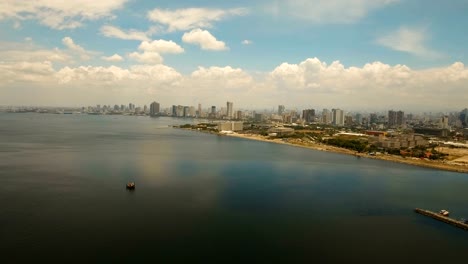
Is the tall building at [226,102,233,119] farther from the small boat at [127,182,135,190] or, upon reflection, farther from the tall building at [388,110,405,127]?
the small boat at [127,182,135,190]

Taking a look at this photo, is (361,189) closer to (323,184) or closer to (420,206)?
(323,184)

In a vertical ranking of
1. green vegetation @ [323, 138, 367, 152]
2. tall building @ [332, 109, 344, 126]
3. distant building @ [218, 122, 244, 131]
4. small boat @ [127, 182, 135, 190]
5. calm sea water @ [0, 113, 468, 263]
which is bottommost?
calm sea water @ [0, 113, 468, 263]

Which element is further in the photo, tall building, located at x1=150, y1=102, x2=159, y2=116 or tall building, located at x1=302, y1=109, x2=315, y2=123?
tall building, located at x1=150, y1=102, x2=159, y2=116

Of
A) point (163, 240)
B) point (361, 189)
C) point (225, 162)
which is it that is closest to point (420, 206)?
point (361, 189)

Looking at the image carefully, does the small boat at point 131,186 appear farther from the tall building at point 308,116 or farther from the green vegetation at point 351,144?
the tall building at point 308,116

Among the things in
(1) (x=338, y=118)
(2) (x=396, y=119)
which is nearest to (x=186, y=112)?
(1) (x=338, y=118)

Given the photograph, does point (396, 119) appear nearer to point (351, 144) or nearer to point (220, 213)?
point (351, 144)

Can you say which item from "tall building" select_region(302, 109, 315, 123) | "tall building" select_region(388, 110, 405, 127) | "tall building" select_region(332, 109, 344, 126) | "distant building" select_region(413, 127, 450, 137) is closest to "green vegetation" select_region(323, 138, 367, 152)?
"distant building" select_region(413, 127, 450, 137)

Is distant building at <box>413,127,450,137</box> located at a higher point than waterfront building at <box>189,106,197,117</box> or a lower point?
lower
